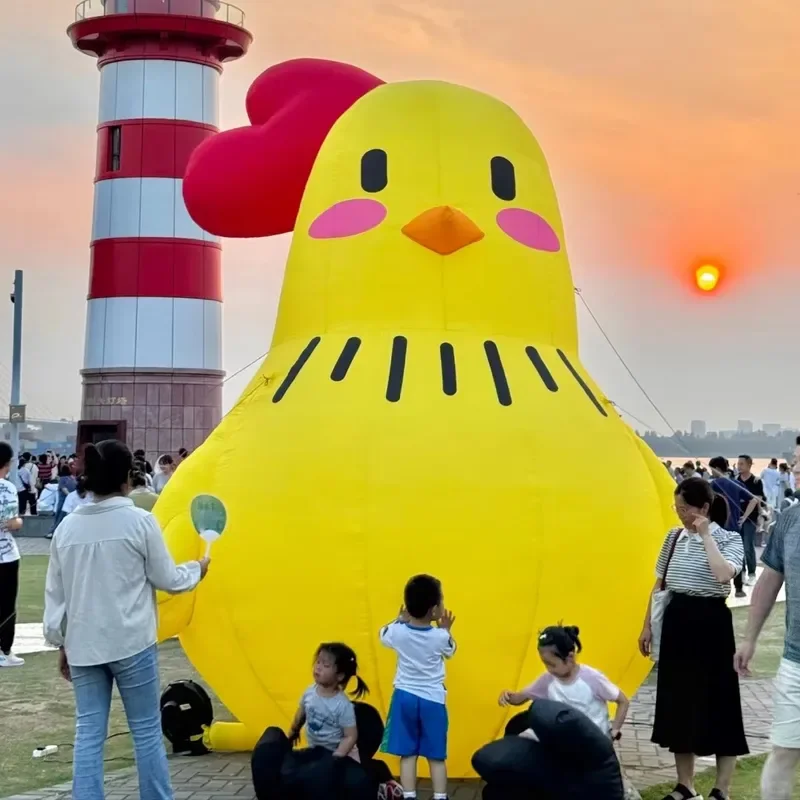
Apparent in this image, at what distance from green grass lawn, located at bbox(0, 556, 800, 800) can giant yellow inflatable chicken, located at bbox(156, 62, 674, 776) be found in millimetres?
809

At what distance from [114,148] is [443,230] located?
1530cm

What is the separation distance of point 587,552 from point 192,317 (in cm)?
1500

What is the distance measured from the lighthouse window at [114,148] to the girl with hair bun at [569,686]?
54.4 feet

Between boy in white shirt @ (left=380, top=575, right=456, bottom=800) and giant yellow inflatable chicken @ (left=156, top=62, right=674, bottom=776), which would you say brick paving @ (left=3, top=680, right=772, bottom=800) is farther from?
boy in white shirt @ (left=380, top=575, right=456, bottom=800)

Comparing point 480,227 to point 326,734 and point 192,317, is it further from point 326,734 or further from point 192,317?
point 192,317

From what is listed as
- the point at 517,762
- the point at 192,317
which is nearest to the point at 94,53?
the point at 192,317

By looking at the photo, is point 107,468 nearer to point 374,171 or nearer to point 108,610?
point 108,610

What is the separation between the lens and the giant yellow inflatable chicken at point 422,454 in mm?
5738

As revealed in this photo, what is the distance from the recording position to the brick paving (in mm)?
6129

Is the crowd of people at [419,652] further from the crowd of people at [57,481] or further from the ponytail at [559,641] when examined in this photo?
the crowd of people at [57,481]

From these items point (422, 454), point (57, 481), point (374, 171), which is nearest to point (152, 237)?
point (57, 481)

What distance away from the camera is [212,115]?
811 inches

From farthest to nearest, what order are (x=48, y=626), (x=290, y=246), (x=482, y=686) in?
(x=290, y=246) → (x=482, y=686) → (x=48, y=626)

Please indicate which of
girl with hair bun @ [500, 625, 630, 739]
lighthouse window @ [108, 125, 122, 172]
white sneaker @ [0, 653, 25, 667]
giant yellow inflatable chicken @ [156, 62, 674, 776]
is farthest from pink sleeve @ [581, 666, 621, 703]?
lighthouse window @ [108, 125, 122, 172]
